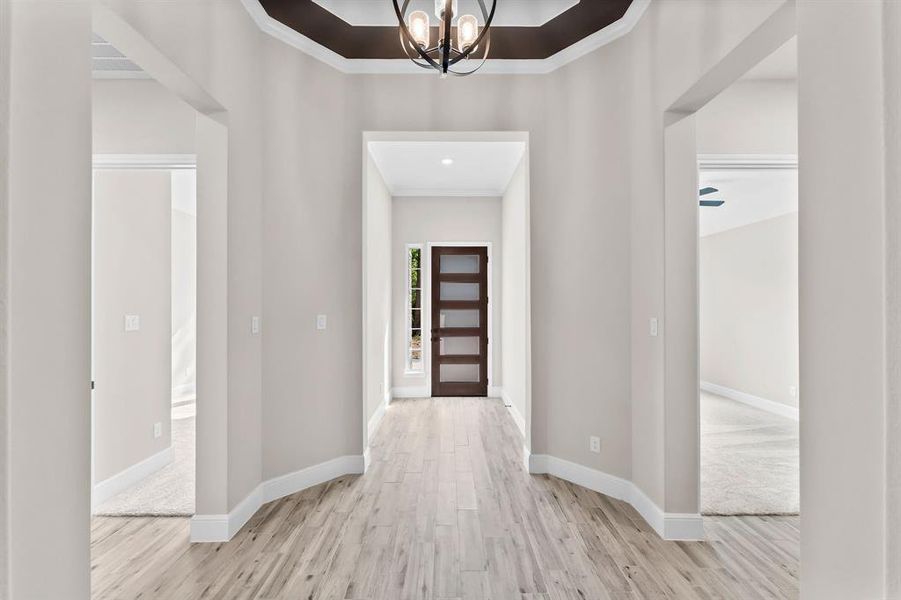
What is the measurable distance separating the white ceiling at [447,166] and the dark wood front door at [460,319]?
0.87 meters

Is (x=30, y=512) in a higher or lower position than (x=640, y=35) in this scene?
lower

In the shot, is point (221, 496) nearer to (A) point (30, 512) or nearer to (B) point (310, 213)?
(A) point (30, 512)

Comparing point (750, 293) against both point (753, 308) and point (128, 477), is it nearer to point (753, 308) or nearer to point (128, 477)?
point (753, 308)

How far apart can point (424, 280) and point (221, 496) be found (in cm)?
441

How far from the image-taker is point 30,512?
1332 mm

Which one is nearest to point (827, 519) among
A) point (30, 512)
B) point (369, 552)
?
point (369, 552)

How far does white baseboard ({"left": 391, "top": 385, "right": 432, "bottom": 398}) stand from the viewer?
661cm

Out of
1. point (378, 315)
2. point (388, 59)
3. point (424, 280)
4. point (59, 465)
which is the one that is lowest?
point (59, 465)

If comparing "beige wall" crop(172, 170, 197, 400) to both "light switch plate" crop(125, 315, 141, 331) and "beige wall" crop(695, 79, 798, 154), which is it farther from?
"beige wall" crop(695, 79, 798, 154)

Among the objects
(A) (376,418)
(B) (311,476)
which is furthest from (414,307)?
(B) (311,476)

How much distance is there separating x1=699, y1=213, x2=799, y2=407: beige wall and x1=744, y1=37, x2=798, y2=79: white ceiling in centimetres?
326

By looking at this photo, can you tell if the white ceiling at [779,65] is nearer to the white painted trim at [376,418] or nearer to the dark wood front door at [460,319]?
the dark wood front door at [460,319]

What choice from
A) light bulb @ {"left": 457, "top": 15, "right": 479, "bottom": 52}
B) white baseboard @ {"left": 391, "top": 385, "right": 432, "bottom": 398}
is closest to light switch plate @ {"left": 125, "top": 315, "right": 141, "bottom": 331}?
light bulb @ {"left": 457, "top": 15, "right": 479, "bottom": 52}

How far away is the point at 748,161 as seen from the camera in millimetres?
3242
